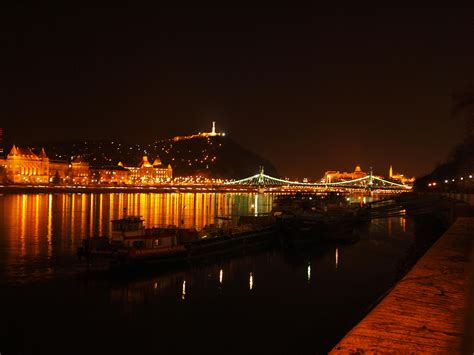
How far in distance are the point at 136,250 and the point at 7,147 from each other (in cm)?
12524

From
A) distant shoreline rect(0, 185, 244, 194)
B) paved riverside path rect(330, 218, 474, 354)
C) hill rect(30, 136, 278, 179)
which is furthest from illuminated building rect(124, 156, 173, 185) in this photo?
paved riverside path rect(330, 218, 474, 354)

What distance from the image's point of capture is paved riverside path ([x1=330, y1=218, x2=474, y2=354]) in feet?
12.7

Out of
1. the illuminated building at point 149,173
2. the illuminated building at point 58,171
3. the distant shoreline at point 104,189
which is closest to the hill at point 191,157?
the illuminated building at point 149,173

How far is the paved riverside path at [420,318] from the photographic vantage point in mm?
3881

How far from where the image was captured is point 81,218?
40.6 meters

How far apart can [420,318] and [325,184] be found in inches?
4264

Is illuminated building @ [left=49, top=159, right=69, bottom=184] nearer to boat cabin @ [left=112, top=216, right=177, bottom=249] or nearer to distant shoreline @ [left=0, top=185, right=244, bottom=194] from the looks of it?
distant shoreline @ [left=0, top=185, right=244, bottom=194]

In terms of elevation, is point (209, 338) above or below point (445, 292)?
below

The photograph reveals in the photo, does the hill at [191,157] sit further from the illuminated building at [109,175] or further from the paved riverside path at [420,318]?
the paved riverside path at [420,318]

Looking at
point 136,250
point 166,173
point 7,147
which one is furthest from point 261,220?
point 166,173

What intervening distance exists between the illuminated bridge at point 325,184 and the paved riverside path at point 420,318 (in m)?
100

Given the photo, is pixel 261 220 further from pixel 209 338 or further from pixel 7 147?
pixel 7 147

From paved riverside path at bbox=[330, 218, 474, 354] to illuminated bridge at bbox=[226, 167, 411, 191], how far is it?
10011 cm

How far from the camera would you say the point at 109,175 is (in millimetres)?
143125
